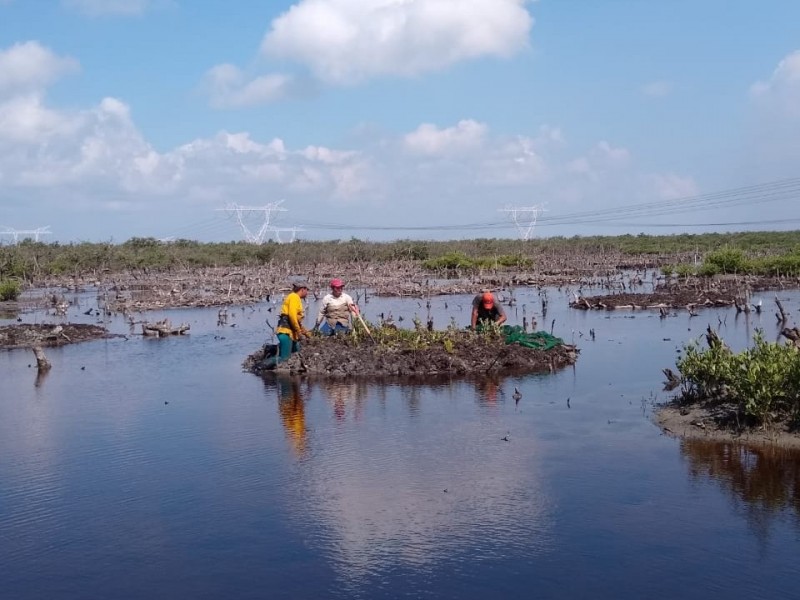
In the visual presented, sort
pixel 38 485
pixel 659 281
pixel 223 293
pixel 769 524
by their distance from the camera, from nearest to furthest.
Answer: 1. pixel 769 524
2. pixel 38 485
3. pixel 223 293
4. pixel 659 281

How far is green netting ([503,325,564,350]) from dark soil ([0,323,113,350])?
41.2 feet

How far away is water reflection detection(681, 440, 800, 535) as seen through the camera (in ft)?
29.5

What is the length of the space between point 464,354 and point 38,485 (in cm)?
881

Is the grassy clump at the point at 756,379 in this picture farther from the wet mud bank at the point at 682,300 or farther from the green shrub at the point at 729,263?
the green shrub at the point at 729,263

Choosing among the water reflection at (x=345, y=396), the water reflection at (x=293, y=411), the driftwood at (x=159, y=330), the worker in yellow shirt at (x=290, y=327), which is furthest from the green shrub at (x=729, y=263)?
the water reflection at (x=293, y=411)

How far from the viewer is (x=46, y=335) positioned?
78.9 ft

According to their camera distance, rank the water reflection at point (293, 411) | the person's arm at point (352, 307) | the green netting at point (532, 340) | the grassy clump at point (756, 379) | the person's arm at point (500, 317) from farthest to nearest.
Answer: the person's arm at point (500, 317)
the person's arm at point (352, 307)
the green netting at point (532, 340)
the water reflection at point (293, 411)
the grassy clump at point (756, 379)

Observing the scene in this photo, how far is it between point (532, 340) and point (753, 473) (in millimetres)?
8088

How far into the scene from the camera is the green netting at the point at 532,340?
17.8 metres

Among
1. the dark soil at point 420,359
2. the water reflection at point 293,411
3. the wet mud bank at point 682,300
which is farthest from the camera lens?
the wet mud bank at point 682,300

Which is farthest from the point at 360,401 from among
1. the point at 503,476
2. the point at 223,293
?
the point at 223,293

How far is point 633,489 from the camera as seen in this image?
9.65m

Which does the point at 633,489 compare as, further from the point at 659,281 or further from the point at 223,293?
the point at 659,281

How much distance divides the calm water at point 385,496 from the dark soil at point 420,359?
86 centimetres
